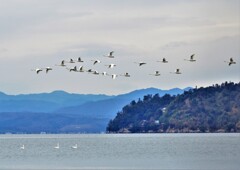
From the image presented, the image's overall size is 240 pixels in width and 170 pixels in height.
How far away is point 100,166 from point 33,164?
36.9ft

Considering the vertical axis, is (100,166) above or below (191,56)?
below

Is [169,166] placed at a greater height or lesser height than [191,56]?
lesser

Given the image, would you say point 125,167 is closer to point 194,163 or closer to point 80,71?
point 194,163

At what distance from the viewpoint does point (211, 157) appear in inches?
4808

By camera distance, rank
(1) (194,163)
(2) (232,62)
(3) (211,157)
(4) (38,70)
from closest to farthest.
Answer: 1. (2) (232,62)
2. (4) (38,70)
3. (1) (194,163)
4. (3) (211,157)

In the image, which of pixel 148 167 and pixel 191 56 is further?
pixel 148 167

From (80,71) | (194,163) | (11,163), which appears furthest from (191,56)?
(11,163)

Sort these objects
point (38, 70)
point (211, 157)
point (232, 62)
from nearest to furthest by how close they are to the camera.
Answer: point (232, 62) → point (38, 70) → point (211, 157)

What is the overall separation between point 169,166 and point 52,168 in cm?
1432

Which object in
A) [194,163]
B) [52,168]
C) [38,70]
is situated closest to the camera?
[38,70]

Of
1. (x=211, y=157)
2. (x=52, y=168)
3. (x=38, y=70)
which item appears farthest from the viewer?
(x=211, y=157)

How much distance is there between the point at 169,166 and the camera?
102 metres

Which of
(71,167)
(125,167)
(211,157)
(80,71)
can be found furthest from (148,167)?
(80,71)

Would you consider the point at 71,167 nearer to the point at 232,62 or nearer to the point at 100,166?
the point at 100,166
